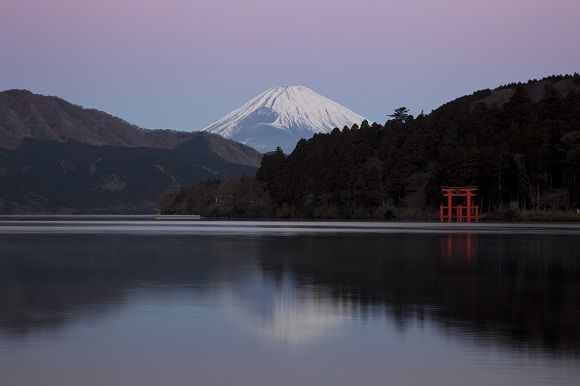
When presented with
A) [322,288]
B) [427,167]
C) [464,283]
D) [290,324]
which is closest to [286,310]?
[290,324]

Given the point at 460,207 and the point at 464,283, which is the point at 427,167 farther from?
the point at 464,283

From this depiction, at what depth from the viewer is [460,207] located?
112 metres

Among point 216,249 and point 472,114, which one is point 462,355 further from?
point 472,114

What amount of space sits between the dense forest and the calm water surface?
79.2 metres

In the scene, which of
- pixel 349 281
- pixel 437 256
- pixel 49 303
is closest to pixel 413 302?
pixel 349 281

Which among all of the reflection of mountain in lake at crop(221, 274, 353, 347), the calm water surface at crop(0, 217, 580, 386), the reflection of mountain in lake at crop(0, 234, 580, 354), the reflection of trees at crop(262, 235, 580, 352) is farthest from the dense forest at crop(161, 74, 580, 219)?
the reflection of mountain in lake at crop(221, 274, 353, 347)

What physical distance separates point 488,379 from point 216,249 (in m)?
32.6

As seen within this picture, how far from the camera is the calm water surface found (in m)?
12.1

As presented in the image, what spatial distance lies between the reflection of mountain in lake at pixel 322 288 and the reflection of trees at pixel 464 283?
0.09ft

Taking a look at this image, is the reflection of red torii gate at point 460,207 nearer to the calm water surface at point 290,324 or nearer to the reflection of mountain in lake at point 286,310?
the calm water surface at point 290,324

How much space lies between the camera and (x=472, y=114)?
137 metres

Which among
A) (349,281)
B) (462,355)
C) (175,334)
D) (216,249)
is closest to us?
(462,355)

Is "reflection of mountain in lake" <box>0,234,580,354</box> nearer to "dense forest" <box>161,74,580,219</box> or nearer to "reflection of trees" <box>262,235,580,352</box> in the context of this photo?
"reflection of trees" <box>262,235,580,352</box>

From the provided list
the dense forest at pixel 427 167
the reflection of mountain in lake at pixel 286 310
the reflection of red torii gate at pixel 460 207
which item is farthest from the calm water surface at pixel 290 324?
the reflection of red torii gate at pixel 460 207
